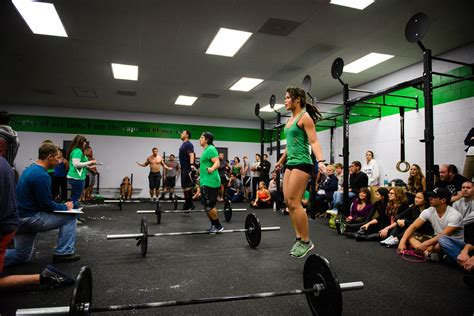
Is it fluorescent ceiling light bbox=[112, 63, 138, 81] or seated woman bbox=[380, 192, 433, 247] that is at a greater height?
fluorescent ceiling light bbox=[112, 63, 138, 81]

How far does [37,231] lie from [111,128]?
8.19 m

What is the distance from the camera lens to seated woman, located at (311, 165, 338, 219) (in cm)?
593

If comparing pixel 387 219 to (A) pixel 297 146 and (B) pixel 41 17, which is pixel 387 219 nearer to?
(A) pixel 297 146

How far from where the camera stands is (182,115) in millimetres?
Result: 10570

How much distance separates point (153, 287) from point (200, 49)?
406cm

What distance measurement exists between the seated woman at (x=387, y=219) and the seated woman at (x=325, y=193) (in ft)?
6.37

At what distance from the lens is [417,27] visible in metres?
3.22

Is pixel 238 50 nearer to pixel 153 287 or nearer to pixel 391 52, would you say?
pixel 391 52

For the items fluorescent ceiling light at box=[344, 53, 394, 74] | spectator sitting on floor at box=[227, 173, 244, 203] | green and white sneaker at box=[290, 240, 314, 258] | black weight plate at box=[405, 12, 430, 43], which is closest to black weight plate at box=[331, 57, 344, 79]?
black weight plate at box=[405, 12, 430, 43]

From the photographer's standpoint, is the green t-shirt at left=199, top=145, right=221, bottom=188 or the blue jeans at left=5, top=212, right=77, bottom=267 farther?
the green t-shirt at left=199, top=145, right=221, bottom=188

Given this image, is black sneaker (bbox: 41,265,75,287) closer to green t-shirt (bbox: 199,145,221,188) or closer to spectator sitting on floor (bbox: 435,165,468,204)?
green t-shirt (bbox: 199,145,221,188)

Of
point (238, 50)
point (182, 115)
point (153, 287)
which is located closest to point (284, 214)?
point (238, 50)

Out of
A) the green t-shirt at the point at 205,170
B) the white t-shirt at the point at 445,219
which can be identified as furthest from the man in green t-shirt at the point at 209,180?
the white t-shirt at the point at 445,219

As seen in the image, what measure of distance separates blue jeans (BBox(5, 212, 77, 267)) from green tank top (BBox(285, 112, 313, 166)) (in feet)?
6.63
